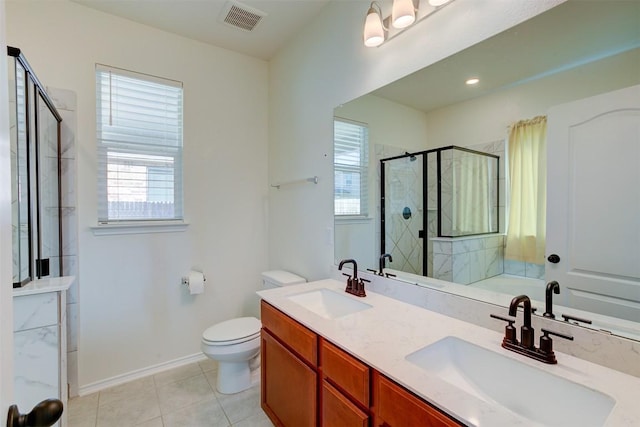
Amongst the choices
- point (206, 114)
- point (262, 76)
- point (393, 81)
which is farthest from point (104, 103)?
point (393, 81)

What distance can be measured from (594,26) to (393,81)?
86 centimetres

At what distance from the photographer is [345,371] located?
3.77 feet

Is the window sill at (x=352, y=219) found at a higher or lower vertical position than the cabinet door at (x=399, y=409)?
higher

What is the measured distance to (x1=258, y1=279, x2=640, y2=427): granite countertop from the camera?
2.52ft

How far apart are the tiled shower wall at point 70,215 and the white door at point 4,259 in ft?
6.55

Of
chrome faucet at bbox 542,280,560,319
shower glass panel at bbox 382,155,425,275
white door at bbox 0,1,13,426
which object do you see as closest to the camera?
white door at bbox 0,1,13,426

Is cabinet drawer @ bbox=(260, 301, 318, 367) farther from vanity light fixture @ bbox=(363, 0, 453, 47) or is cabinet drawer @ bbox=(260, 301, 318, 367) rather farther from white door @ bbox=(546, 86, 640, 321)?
vanity light fixture @ bbox=(363, 0, 453, 47)

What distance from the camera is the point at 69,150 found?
2.14 meters

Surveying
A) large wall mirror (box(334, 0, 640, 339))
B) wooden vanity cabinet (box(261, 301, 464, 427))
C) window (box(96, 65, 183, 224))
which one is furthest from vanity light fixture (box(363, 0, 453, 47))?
window (box(96, 65, 183, 224))

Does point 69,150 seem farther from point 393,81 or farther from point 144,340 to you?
point 393,81

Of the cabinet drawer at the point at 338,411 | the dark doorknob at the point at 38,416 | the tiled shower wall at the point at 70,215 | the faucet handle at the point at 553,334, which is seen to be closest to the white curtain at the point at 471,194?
the faucet handle at the point at 553,334

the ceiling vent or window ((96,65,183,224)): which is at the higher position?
the ceiling vent

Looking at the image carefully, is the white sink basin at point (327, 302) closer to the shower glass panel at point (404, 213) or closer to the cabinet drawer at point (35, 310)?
the shower glass panel at point (404, 213)

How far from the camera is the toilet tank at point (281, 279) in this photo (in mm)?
2395
